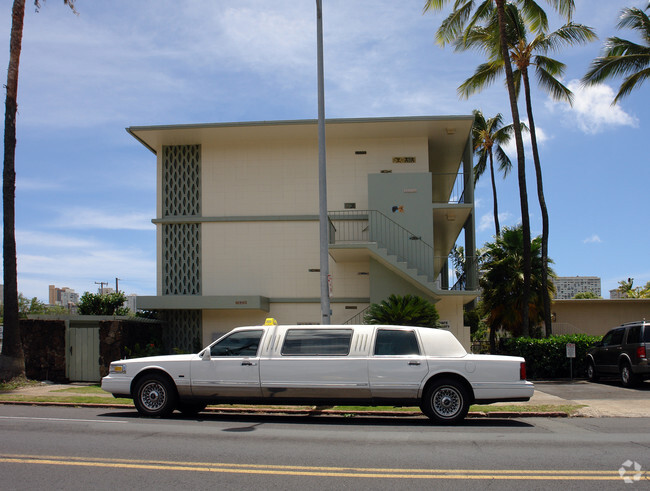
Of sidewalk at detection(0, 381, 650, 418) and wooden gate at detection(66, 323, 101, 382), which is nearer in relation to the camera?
sidewalk at detection(0, 381, 650, 418)

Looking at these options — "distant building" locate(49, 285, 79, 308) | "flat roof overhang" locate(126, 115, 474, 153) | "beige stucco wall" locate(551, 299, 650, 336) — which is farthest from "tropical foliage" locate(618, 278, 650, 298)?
"distant building" locate(49, 285, 79, 308)

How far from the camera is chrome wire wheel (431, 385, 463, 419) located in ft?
Answer: 35.3

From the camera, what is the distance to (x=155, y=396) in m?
11.4

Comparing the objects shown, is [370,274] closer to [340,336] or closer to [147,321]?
[147,321]

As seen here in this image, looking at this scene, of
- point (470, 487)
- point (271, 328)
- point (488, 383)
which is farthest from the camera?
point (271, 328)

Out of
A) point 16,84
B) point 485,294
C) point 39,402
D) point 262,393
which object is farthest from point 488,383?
point 485,294

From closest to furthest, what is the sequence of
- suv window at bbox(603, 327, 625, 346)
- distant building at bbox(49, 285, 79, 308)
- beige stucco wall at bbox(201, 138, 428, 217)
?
suv window at bbox(603, 327, 625, 346)
beige stucco wall at bbox(201, 138, 428, 217)
distant building at bbox(49, 285, 79, 308)

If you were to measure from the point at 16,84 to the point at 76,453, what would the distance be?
44.7 ft

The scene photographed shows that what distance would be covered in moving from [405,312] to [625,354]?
6204mm

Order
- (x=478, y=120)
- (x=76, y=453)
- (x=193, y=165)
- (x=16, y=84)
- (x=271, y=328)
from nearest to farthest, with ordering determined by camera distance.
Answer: (x=76, y=453)
(x=271, y=328)
(x=16, y=84)
(x=193, y=165)
(x=478, y=120)

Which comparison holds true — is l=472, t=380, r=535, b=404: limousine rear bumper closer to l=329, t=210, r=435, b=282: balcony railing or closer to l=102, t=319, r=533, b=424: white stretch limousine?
l=102, t=319, r=533, b=424: white stretch limousine

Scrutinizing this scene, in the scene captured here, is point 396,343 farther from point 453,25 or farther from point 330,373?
point 453,25

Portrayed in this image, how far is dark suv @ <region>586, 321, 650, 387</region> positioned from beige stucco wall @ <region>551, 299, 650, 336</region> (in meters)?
16.1

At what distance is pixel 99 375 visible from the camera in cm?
1948
